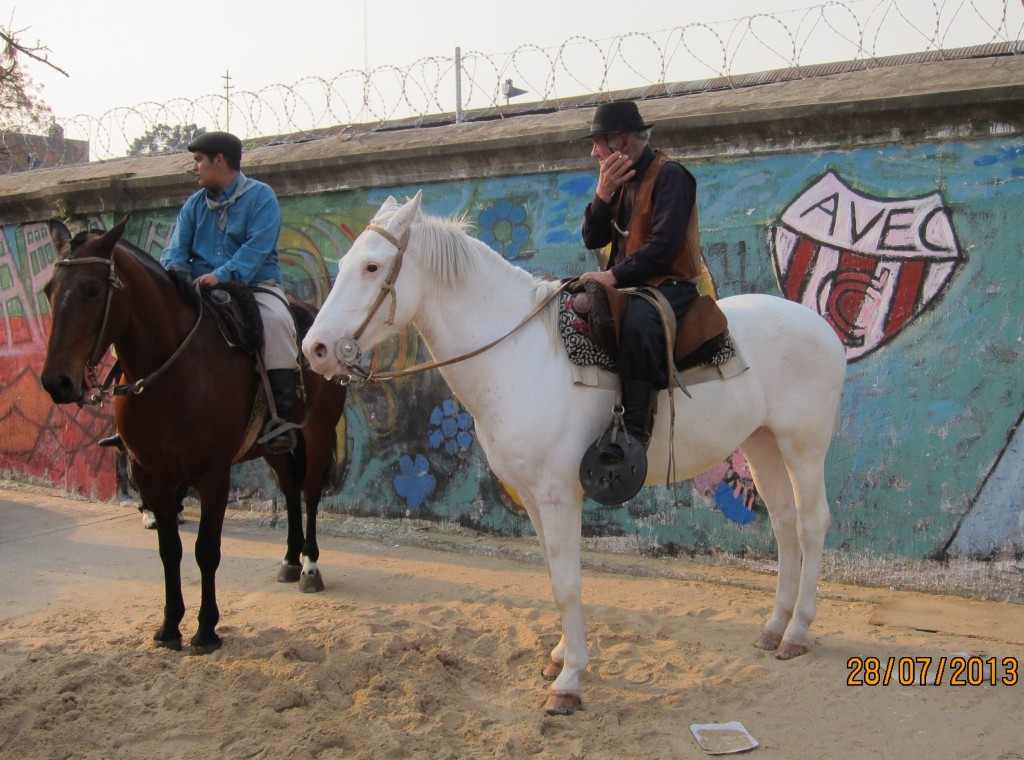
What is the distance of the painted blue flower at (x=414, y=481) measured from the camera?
23.9ft

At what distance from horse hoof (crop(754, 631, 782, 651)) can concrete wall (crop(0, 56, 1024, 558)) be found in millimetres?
1277

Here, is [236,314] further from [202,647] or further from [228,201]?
[202,647]

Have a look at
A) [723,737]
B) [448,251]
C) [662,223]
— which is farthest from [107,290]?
[723,737]

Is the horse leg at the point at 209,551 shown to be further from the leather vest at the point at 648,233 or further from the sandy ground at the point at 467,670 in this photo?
the leather vest at the point at 648,233

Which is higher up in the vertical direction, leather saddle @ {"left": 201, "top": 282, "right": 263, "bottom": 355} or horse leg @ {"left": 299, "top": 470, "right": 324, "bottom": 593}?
leather saddle @ {"left": 201, "top": 282, "right": 263, "bottom": 355}

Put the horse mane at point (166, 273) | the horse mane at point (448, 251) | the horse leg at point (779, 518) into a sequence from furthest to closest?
the horse leg at point (779, 518) → the horse mane at point (166, 273) → the horse mane at point (448, 251)

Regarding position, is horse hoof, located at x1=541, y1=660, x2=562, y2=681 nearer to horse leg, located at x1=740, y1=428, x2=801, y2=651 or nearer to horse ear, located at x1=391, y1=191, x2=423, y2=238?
horse leg, located at x1=740, y1=428, x2=801, y2=651

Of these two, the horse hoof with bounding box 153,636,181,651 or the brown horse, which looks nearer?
the brown horse

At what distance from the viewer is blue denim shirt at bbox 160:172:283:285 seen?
530 centimetres

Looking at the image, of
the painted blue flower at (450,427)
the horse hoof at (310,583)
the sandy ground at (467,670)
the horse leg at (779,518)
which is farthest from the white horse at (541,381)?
the painted blue flower at (450,427)

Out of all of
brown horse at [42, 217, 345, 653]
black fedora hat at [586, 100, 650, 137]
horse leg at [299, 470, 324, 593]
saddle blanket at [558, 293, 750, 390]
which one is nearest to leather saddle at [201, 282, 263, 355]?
brown horse at [42, 217, 345, 653]

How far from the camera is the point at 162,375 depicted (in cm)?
461
